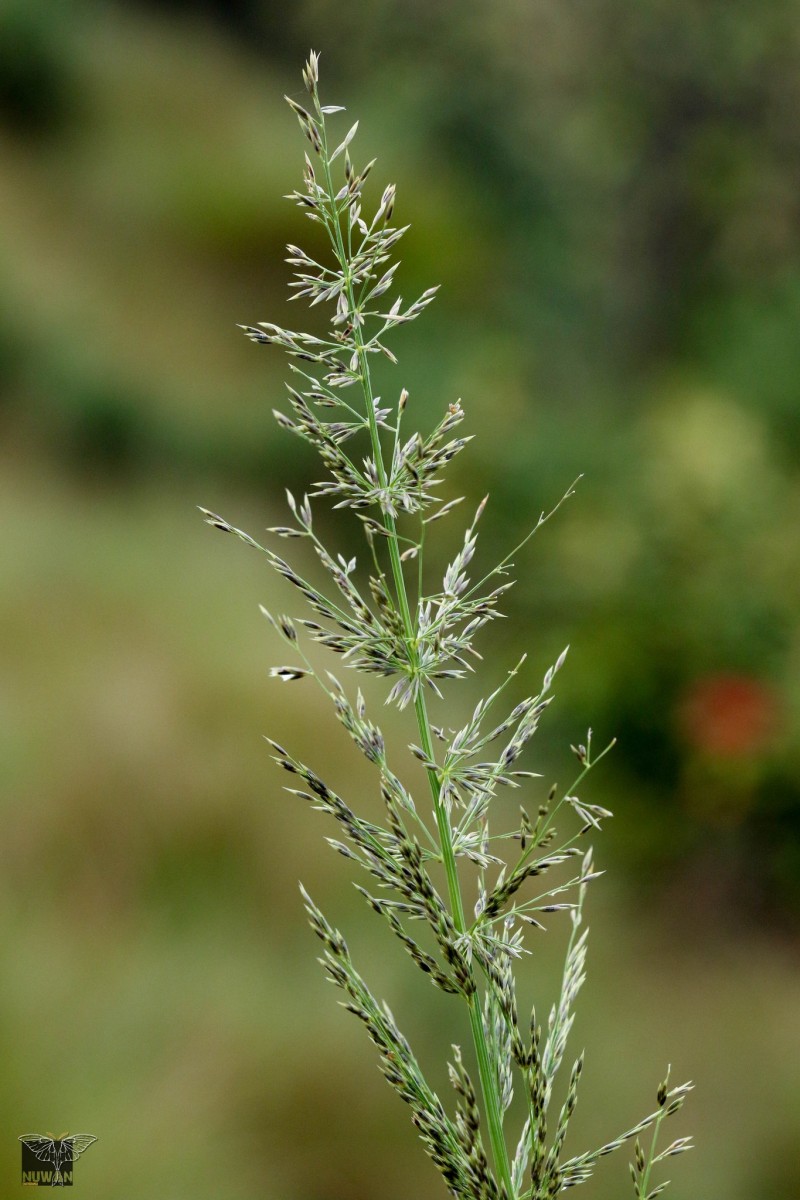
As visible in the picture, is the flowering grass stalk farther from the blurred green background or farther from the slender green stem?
the blurred green background

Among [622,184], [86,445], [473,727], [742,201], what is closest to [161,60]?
[86,445]

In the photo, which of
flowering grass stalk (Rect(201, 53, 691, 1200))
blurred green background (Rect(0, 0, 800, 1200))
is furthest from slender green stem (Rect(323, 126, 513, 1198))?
blurred green background (Rect(0, 0, 800, 1200))

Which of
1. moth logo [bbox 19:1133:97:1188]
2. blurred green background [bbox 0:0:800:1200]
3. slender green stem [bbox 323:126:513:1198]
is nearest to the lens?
slender green stem [bbox 323:126:513:1198]

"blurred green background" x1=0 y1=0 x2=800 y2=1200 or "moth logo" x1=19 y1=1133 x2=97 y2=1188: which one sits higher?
"blurred green background" x1=0 y1=0 x2=800 y2=1200

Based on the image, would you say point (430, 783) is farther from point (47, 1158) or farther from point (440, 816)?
point (47, 1158)

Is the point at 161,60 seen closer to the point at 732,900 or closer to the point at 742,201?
the point at 742,201

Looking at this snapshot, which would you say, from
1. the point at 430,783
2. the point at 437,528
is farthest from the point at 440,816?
the point at 437,528
